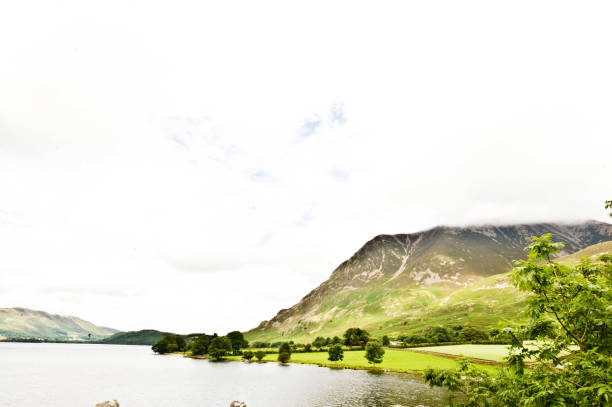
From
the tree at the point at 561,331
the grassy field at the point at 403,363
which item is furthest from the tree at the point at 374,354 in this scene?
the tree at the point at 561,331

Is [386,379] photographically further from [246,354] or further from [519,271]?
[246,354]

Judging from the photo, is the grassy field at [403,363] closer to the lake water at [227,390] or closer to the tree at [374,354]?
the tree at [374,354]

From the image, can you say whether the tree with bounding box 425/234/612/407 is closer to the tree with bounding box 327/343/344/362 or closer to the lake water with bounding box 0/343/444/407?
the lake water with bounding box 0/343/444/407

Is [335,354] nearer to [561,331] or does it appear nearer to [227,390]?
[227,390]

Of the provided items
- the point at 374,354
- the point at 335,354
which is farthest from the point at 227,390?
the point at 335,354

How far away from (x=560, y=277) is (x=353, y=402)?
72.6 meters

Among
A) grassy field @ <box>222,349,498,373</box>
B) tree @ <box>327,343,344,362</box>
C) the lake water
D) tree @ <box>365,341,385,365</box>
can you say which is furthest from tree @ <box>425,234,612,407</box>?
tree @ <box>327,343,344,362</box>

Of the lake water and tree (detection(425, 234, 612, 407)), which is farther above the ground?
tree (detection(425, 234, 612, 407))

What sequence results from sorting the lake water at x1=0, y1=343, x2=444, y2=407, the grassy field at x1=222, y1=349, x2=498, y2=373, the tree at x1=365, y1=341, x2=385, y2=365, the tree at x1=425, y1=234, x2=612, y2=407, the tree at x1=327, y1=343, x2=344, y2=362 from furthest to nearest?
the tree at x1=327, y1=343, x2=344, y2=362 < the tree at x1=365, y1=341, x2=385, y2=365 < the grassy field at x1=222, y1=349, x2=498, y2=373 < the lake water at x1=0, y1=343, x2=444, y2=407 < the tree at x1=425, y1=234, x2=612, y2=407

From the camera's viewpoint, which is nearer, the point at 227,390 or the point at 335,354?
the point at 227,390

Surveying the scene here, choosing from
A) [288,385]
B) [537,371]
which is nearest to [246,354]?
[288,385]

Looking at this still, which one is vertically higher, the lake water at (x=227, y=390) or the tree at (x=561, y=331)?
the tree at (x=561, y=331)

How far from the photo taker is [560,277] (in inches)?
439

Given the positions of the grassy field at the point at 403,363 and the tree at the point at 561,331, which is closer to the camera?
the tree at the point at 561,331
